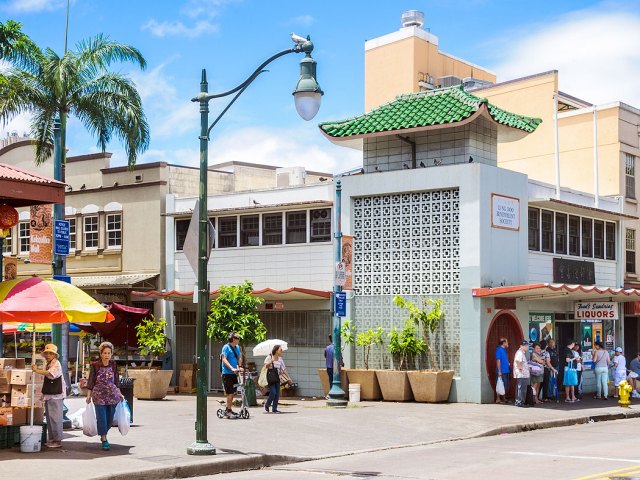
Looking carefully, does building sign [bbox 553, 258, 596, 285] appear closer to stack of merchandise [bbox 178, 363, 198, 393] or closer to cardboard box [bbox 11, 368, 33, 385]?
stack of merchandise [bbox 178, 363, 198, 393]

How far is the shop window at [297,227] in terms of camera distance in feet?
96.2

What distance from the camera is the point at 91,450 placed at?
1505 centimetres

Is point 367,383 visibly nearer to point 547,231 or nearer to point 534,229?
point 534,229

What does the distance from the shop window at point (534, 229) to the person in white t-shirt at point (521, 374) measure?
4.40m

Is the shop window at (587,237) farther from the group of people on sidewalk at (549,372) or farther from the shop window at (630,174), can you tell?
the shop window at (630,174)

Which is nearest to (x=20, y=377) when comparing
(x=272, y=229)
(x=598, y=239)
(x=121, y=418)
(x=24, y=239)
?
(x=121, y=418)

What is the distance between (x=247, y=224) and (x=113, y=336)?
5.33m

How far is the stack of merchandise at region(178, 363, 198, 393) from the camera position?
3012 cm

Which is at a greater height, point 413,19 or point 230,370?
point 413,19

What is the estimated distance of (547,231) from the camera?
2931cm

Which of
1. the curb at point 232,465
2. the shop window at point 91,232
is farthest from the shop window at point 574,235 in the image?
the shop window at point 91,232

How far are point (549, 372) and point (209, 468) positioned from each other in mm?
15206

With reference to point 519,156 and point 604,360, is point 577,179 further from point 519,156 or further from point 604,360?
point 604,360

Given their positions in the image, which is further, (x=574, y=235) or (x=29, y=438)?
(x=574, y=235)
